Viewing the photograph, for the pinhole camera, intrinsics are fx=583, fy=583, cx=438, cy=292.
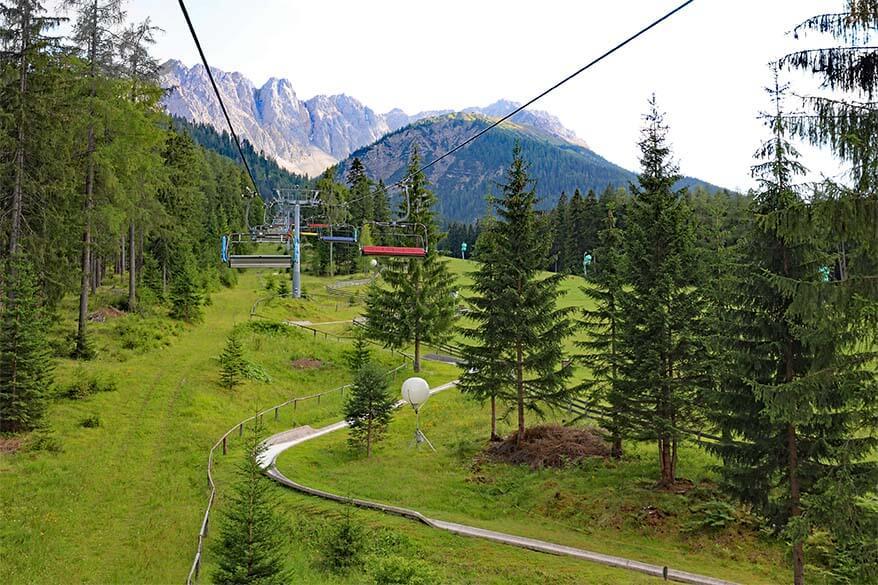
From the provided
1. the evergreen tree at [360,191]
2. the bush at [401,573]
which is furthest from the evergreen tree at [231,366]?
the evergreen tree at [360,191]

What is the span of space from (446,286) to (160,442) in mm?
21429

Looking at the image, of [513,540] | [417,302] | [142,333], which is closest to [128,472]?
[513,540]

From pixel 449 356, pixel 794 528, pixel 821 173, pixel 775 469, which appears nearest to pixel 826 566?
pixel 775 469

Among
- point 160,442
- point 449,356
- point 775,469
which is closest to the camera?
point 775,469

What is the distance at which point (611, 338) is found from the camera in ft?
77.0

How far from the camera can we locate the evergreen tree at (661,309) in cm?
1911

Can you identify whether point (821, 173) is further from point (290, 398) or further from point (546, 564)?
point (290, 398)

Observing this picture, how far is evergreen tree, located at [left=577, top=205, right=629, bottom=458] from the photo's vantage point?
2064cm

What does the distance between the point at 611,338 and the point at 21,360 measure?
2117 centimetres

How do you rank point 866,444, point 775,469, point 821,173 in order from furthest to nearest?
1. point 775,469
2. point 866,444
3. point 821,173

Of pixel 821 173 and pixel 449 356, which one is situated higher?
pixel 821 173

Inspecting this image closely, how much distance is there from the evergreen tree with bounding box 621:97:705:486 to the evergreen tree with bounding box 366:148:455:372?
716 inches

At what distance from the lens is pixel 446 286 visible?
39250 mm

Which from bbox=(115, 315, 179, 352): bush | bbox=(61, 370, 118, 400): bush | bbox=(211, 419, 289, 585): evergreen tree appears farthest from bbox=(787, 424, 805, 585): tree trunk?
bbox=(115, 315, 179, 352): bush
